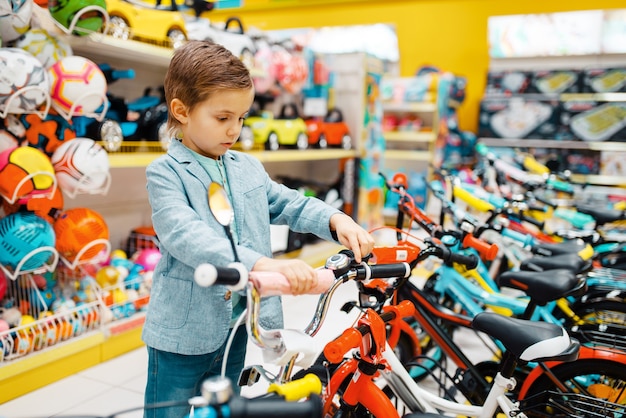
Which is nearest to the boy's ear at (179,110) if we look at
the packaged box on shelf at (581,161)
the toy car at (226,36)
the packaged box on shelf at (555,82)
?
the toy car at (226,36)

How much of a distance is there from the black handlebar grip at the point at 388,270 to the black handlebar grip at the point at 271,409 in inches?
16.2

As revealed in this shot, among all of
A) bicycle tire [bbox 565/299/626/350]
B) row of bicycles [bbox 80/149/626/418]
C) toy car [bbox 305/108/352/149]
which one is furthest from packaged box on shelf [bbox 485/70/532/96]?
bicycle tire [bbox 565/299/626/350]

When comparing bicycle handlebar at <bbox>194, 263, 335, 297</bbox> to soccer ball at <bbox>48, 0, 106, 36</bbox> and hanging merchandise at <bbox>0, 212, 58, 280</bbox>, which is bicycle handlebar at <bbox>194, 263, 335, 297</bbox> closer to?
hanging merchandise at <bbox>0, 212, 58, 280</bbox>

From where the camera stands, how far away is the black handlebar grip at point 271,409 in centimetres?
83

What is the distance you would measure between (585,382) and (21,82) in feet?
8.03

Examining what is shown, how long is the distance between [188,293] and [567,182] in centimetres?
410

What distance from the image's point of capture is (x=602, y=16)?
7.21 metres

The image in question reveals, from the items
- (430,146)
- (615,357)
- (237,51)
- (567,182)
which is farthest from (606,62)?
(615,357)

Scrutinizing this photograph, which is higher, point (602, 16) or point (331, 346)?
point (602, 16)

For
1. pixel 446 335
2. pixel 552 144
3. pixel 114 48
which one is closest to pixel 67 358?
pixel 114 48

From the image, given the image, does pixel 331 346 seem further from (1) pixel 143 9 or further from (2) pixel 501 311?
(1) pixel 143 9

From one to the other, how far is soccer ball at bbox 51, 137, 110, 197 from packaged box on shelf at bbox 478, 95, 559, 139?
20.5 ft

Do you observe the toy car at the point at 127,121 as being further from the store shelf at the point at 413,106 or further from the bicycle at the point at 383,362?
the store shelf at the point at 413,106

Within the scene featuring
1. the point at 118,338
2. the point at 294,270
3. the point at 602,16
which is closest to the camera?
the point at 294,270
